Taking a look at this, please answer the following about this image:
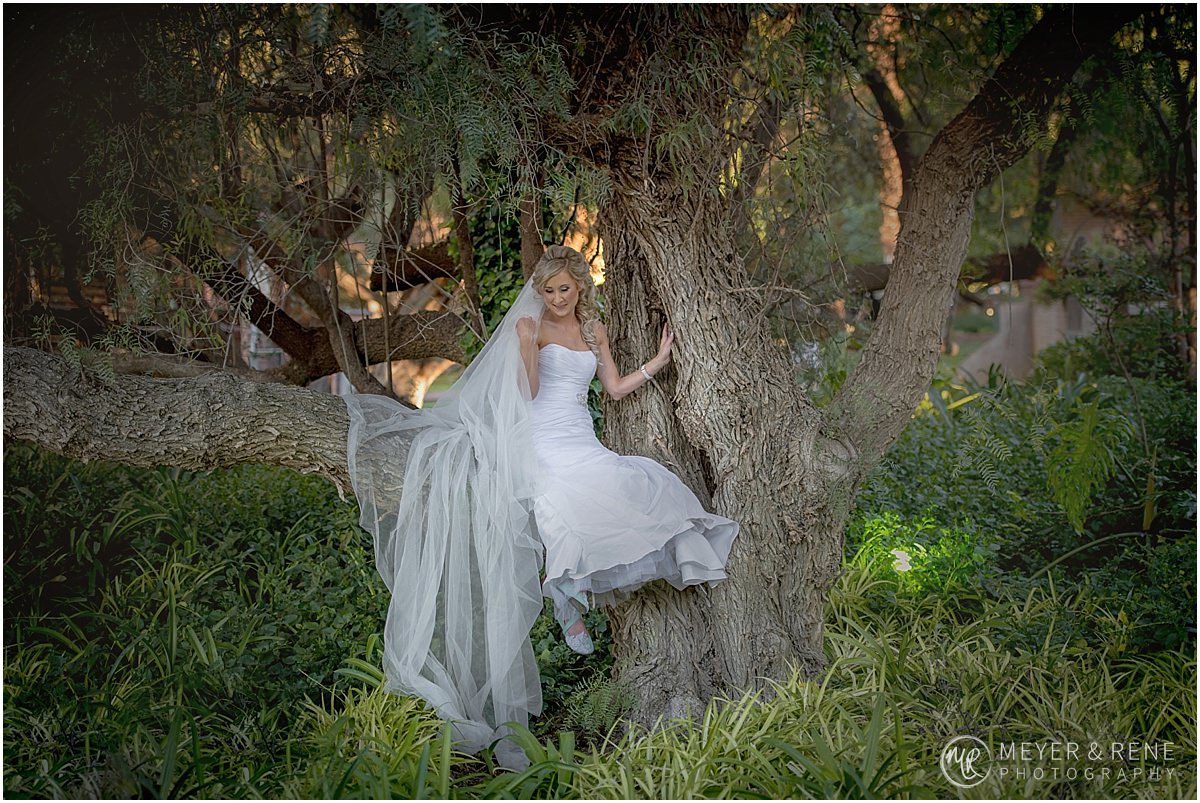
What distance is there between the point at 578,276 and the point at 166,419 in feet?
5.21

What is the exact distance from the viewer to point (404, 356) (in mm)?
5762

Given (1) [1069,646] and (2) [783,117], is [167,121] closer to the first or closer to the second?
(2) [783,117]

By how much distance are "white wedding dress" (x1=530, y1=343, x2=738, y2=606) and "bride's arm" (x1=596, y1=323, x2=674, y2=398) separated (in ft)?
0.85

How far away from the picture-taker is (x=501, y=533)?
3.29 m

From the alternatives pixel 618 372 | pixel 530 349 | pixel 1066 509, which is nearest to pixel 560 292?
pixel 530 349

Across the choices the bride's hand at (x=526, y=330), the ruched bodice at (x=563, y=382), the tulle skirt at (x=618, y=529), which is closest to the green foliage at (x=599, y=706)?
the tulle skirt at (x=618, y=529)

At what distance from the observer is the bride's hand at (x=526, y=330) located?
349 centimetres

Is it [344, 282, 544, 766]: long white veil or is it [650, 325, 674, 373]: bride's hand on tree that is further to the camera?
[650, 325, 674, 373]: bride's hand on tree

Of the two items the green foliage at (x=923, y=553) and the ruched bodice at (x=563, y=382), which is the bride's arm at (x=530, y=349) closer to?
the ruched bodice at (x=563, y=382)

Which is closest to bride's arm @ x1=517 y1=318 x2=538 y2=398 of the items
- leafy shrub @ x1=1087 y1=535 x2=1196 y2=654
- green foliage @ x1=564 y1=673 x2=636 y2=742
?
green foliage @ x1=564 y1=673 x2=636 y2=742

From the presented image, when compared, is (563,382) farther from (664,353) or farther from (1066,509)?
(1066,509)

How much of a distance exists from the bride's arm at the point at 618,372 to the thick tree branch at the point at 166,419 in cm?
99

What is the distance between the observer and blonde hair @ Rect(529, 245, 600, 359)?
11.6ft

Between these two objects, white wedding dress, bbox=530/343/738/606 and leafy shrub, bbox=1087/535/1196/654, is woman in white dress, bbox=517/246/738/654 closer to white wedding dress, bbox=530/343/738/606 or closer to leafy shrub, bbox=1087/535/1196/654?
white wedding dress, bbox=530/343/738/606
